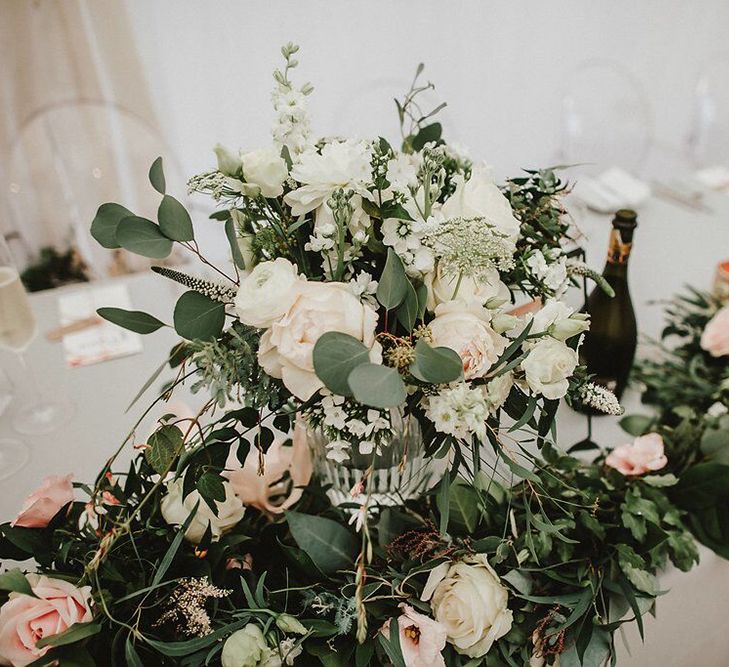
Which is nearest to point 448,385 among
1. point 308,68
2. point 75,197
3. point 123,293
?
point 123,293

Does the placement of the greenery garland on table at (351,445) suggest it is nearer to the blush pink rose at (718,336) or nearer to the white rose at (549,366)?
the white rose at (549,366)

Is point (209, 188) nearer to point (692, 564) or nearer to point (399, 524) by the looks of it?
point (399, 524)

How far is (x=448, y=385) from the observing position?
23.5 inches

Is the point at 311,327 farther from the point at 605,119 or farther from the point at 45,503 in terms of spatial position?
the point at 605,119

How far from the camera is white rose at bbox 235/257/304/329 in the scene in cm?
56

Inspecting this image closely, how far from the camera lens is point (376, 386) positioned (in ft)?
1.71

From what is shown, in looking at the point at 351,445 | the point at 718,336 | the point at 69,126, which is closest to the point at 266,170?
the point at 351,445

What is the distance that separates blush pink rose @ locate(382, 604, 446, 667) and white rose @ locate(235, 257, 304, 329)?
332mm

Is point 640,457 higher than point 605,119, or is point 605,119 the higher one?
point 605,119

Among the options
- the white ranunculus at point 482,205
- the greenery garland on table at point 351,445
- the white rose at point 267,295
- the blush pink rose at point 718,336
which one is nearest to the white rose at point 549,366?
the greenery garland on table at point 351,445

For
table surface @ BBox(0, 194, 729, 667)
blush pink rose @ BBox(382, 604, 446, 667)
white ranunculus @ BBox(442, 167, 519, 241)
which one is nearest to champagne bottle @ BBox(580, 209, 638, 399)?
table surface @ BBox(0, 194, 729, 667)

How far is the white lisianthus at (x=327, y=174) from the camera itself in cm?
59

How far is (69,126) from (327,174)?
79.9 inches

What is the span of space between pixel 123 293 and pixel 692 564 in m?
1.22
